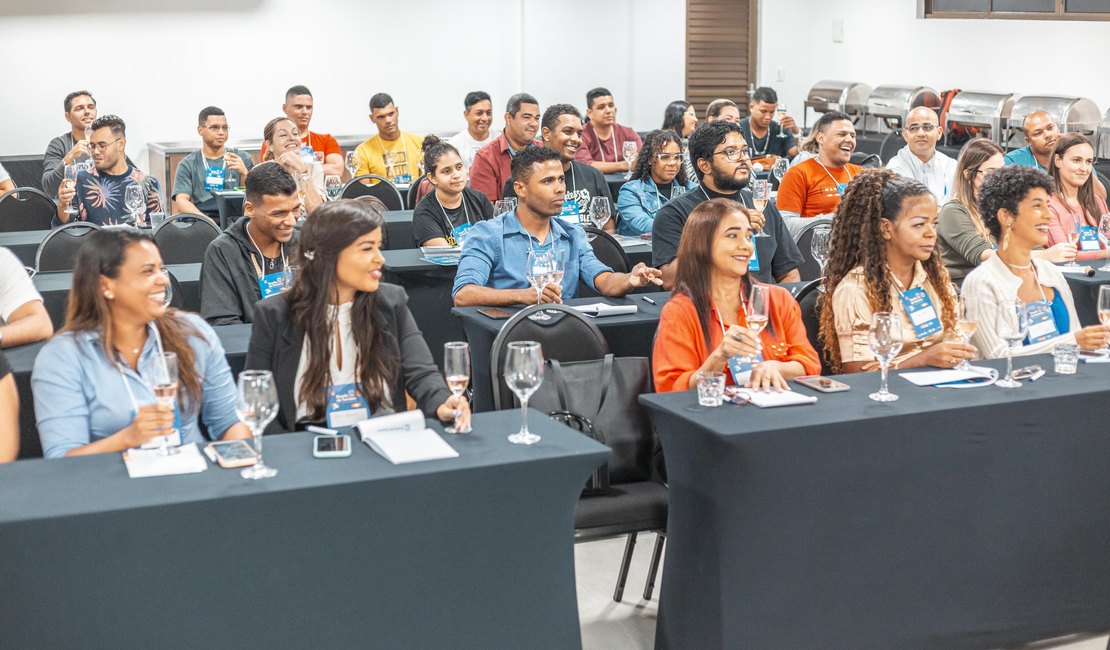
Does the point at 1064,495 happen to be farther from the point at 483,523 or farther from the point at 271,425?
the point at 271,425

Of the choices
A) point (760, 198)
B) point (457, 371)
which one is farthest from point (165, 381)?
point (760, 198)

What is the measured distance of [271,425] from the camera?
3260mm

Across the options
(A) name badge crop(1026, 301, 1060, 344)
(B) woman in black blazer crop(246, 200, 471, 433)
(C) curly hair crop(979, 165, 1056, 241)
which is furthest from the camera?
(C) curly hair crop(979, 165, 1056, 241)

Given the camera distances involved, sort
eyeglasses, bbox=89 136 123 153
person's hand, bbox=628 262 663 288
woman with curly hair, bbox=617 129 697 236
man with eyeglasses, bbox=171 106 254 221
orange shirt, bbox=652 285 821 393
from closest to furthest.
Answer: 1. orange shirt, bbox=652 285 821 393
2. person's hand, bbox=628 262 663 288
3. woman with curly hair, bbox=617 129 697 236
4. eyeglasses, bbox=89 136 123 153
5. man with eyeglasses, bbox=171 106 254 221

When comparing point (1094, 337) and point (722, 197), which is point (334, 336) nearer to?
point (1094, 337)

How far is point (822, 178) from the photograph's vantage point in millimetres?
6809

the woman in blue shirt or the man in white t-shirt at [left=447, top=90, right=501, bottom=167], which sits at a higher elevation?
the man in white t-shirt at [left=447, top=90, right=501, bottom=167]

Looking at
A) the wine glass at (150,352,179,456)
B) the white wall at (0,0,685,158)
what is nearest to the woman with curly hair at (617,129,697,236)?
the wine glass at (150,352,179,456)

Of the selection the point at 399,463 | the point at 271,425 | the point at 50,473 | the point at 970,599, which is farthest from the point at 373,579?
the point at 970,599

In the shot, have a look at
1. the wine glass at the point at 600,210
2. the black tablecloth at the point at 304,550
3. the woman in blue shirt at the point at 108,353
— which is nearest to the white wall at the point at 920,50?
the wine glass at the point at 600,210

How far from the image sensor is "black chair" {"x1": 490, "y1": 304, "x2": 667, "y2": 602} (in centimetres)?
313

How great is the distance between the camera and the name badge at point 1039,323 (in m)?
3.72

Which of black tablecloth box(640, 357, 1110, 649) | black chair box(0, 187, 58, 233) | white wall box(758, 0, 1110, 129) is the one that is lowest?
black tablecloth box(640, 357, 1110, 649)

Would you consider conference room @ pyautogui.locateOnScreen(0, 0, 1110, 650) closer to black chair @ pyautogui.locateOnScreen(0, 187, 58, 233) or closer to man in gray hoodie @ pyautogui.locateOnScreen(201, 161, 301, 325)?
man in gray hoodie @ pyautogui.locateOnScreen(201, 161, 301, 325)
